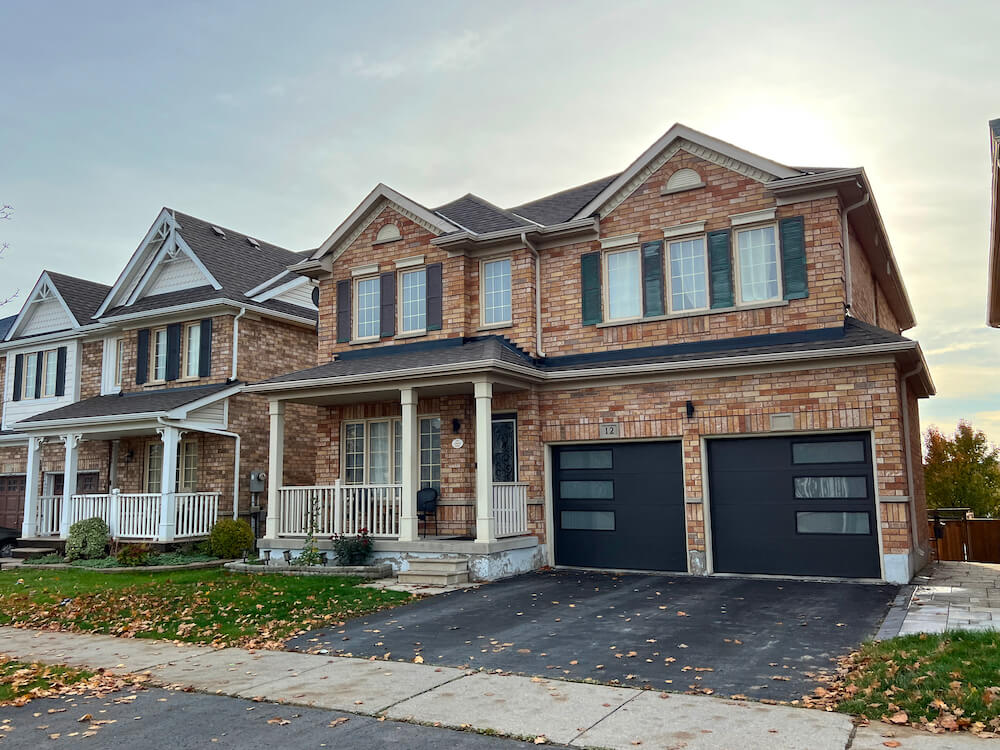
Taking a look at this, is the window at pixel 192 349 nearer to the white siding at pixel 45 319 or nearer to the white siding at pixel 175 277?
the white siding at pixel 175 277

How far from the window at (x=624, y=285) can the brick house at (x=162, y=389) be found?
9.69 m

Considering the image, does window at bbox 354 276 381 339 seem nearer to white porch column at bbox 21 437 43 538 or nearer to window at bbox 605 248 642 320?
window at bbox 605 248 642 320

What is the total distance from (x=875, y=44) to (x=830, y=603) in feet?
25.7

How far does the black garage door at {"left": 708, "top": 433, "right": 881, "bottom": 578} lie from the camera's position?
471 inches

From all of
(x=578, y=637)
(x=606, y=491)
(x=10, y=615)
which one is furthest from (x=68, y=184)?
(x=578, y=637)

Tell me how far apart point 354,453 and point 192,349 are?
6661 mm

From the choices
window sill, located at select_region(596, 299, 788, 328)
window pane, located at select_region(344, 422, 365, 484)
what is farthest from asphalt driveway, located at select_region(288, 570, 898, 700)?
window pane, located at select_region(344, 422, 365, 484)

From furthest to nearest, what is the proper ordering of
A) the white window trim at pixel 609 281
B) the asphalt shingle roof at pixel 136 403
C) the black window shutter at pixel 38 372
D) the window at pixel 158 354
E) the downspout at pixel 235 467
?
the black window shutter at pixel 38 372
the window at pixel 158 354
the asphalt shingle roof at pixel 136 403
the downspout at pixel 235 467
the white window trim at pixel 609 281

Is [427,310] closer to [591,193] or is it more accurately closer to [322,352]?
[322,352]

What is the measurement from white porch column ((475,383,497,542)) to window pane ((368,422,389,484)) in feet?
11.0

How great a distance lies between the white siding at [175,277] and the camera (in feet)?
68.9

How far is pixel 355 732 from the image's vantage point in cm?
557

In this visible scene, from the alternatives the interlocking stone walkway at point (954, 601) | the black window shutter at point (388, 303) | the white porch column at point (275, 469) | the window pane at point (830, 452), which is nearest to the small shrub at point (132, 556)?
the white porch column at point (275, 469)

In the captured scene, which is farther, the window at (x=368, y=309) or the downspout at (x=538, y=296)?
the window at (x=368, y=309)
